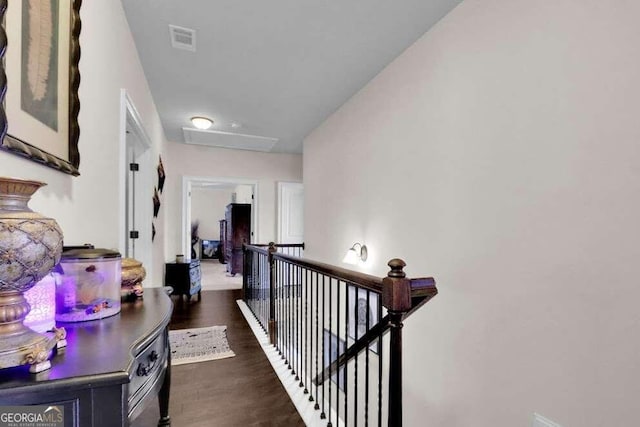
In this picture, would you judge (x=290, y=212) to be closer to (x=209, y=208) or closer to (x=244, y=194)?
(x=244, y=194)

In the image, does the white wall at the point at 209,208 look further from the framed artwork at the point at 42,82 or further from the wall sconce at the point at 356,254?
Result: the framed artwork at the point at 42,82

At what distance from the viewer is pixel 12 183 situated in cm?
64

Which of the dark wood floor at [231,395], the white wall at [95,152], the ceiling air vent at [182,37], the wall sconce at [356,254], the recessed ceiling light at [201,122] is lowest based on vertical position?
the dark wood floor at [231,395]

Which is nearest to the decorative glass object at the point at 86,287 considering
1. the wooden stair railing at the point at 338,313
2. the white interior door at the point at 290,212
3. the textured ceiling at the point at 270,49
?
the wooden stair railing at the point at 338,313

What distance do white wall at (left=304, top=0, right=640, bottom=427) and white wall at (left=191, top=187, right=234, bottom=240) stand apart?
30.6 ft

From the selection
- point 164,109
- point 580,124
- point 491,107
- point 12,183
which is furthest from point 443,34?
point 164,109

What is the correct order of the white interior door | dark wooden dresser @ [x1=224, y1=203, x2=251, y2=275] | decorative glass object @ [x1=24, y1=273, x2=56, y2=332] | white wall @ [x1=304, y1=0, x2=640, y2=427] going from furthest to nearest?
dark wooden dresser @ [x1=224, y1=203, x2=251, y2=275] → the white interior door → white wall @ [x1=304, y1=0, x2=640, y2=427] → decorative glass object @ [x1=24, y1=273, x2=56, y2=332]

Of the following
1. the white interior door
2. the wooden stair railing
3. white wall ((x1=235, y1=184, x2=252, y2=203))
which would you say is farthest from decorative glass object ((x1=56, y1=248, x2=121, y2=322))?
white wall ((x1=235, y1=184, x2=252, y2=203))

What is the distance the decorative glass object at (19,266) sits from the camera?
59 cm

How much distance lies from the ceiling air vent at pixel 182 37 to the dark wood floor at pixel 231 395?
2.57 m

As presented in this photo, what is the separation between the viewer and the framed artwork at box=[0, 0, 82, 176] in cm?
88

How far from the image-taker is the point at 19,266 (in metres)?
0.60

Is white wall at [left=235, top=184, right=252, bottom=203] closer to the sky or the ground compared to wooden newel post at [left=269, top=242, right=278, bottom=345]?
closer to the sky

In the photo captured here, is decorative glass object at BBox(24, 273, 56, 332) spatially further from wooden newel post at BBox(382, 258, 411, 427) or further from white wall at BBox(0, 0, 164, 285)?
wooden newel post at BBox(382, 258, 411, 427)
